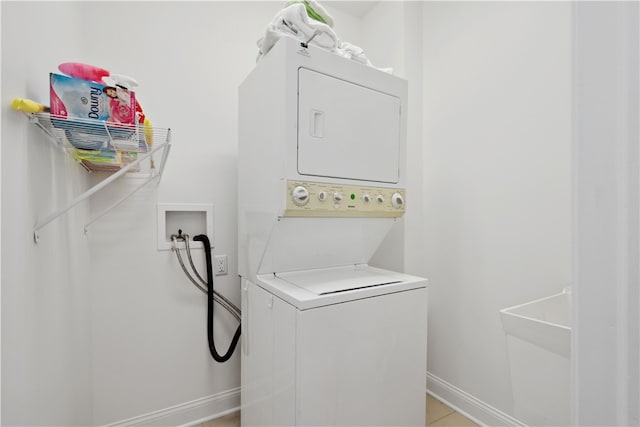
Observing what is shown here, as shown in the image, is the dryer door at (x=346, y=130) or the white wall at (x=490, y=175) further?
the white wall at (x=490, y=175)

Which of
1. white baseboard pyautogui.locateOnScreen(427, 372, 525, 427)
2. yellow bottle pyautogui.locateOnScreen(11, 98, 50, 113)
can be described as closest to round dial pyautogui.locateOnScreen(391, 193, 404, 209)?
white baseboard pyautogui.locateOnScreen(427, 372, 525, 427)

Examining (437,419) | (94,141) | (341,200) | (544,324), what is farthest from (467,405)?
(94,141)

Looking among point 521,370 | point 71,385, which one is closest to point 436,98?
point 521,370

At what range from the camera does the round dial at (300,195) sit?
1.34 m

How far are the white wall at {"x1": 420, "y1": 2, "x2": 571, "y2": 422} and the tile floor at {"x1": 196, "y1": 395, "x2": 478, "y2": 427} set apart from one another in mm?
167

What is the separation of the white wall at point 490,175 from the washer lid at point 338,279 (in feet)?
2.37

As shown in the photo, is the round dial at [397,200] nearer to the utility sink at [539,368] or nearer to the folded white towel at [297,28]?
the utility sink at [539,368]

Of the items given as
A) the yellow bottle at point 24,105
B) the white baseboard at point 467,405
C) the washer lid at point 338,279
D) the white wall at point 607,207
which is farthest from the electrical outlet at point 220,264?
the white wall at point 607,207

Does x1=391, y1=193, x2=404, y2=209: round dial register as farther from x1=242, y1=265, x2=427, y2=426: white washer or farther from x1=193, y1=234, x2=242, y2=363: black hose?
x1=193, y1=234, x2=242, y2=363: black hose

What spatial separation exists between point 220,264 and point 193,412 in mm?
973

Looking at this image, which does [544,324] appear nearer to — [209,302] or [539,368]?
[539,368]

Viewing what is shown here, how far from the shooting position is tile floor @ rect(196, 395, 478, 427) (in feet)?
6.45

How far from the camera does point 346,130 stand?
1.49 m

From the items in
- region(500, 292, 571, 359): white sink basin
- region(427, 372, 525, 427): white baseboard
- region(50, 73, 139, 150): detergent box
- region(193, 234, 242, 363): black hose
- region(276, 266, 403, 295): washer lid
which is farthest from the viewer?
region(193, 234, 242, 363): black hose
